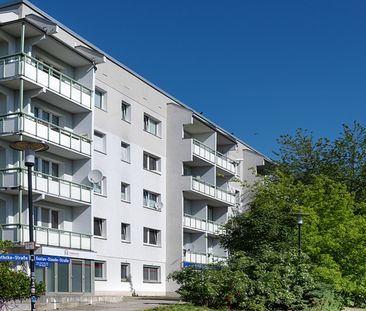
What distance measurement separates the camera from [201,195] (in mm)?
48188

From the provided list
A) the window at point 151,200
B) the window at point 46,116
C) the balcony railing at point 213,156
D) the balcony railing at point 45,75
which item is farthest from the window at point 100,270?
the balcony railing at point 213,156

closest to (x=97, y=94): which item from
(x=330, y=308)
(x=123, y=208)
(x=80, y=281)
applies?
(x=123, y=208)

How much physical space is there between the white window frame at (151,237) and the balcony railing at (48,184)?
934cm

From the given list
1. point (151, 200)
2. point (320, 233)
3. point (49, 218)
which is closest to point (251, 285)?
point (320, 233)

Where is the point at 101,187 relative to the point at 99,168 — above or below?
below

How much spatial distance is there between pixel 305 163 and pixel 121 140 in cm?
1892

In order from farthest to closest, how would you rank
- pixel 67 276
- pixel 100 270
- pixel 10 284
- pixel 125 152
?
pixel 125 152 → pixel 100 270 → pixel 67 276 → pixel 10 284

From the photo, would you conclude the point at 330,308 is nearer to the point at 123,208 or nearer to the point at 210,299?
the point at 210,299

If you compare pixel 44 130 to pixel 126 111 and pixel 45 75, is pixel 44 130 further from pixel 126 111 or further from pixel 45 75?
pixel 126 111

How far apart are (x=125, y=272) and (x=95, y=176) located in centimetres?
848

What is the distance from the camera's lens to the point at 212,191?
4997 centimetres

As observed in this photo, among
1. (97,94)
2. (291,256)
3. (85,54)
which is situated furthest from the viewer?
(97,94)

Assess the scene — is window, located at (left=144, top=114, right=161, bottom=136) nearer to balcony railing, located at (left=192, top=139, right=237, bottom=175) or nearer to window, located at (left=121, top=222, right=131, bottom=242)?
balcony railing, located at (left=192, top=139, right=237, bottom=175)

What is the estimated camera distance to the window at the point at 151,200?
4300cm
